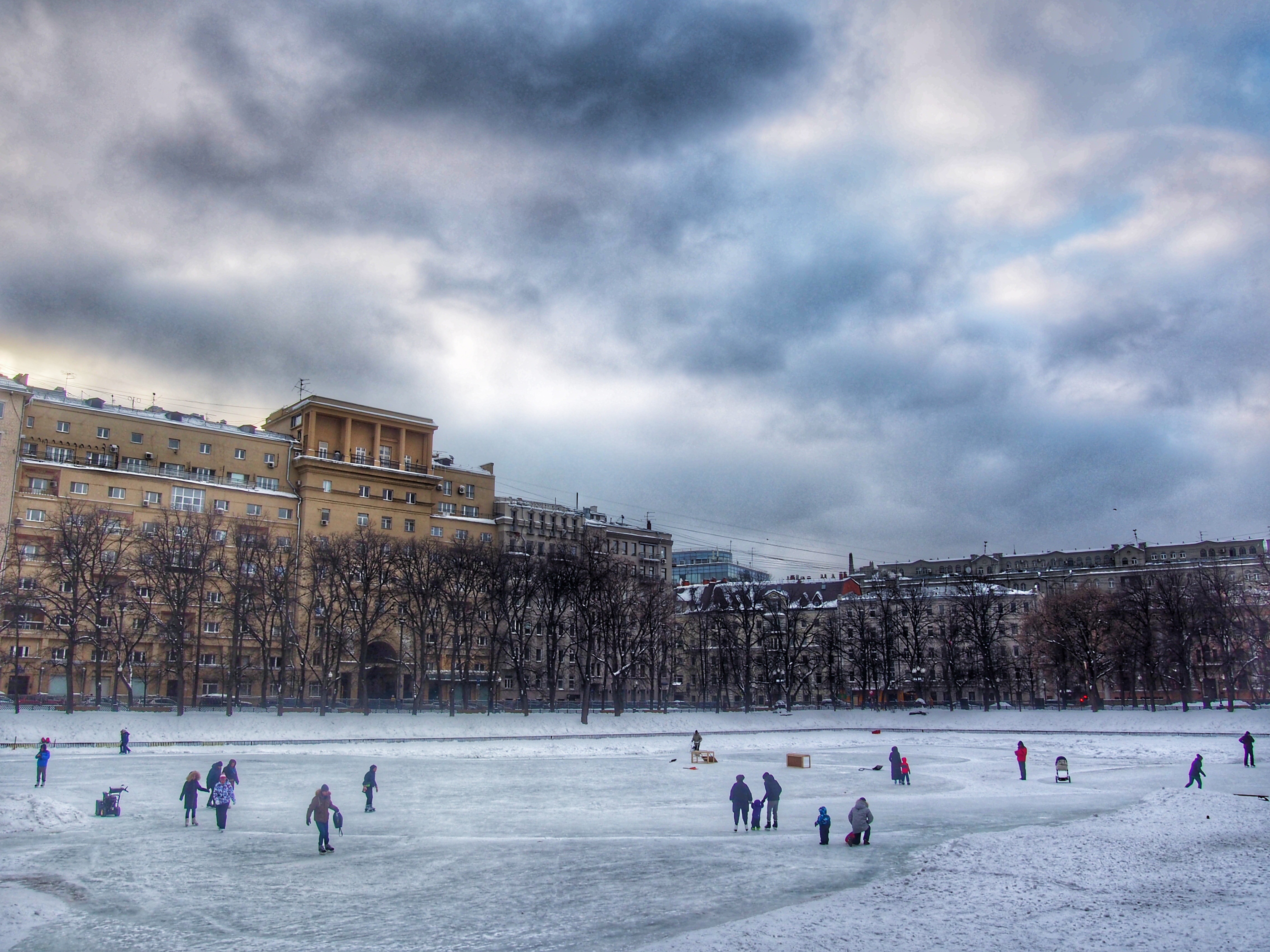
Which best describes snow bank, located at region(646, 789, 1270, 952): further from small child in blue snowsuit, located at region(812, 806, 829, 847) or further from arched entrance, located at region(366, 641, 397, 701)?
arched entrance, located at region(366, 641, 397, 701)

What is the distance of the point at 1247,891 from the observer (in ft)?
70.9

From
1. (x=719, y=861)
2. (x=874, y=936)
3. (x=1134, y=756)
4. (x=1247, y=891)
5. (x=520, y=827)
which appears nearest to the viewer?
(x=874, y=936)

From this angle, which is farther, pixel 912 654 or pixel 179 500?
pixel 912 654

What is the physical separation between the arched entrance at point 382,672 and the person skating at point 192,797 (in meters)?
74.9

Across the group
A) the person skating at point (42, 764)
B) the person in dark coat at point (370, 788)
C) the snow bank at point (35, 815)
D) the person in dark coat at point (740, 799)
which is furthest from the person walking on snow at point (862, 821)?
the person skating at point (42, 764)

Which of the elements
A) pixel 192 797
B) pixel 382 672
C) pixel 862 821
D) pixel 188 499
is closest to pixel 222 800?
pixel 192 797

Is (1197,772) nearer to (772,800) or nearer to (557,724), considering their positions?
(772,800)

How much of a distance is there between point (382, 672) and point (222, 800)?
84.8m

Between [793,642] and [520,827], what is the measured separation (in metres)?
92.0

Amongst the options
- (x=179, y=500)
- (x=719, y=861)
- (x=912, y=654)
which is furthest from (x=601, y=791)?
(x=912, y=654)

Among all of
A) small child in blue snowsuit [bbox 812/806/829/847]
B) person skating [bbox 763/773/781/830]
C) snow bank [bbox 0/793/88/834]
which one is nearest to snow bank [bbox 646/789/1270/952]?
small child in blue snowsuit [bbox 812/806/829/847]

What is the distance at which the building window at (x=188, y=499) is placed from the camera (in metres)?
100

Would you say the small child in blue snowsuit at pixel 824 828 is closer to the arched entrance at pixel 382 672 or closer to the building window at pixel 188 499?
the arched entrance at pixel 382 672

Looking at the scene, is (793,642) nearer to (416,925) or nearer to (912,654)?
(912,654)
